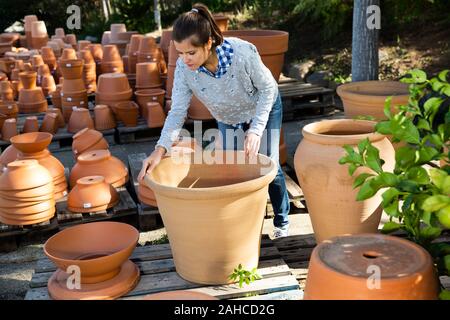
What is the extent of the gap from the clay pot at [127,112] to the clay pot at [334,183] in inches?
110

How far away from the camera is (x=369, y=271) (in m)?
1.71

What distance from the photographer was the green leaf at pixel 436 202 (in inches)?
65.2

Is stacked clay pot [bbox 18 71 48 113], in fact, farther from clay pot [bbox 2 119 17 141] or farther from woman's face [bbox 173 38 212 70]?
woman's face [bbox 173 38 212 70]

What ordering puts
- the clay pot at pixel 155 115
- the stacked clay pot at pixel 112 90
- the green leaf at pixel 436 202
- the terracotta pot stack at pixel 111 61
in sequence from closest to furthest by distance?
the green leaf at pixel 436 202
the clay pot at pixel 155 115
the stacked clay pot at pixel 112 90
the terracotta pot stack at pixel 111 61

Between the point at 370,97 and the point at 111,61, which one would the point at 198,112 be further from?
the point at 370,97

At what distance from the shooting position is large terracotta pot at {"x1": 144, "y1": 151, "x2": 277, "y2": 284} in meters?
2.30

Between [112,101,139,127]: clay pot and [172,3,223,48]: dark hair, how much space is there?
295cm

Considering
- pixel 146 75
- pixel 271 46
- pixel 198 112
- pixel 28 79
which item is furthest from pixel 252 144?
pixel 28 79

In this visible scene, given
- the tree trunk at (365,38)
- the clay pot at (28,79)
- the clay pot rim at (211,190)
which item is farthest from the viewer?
the clay pot at (28,79)

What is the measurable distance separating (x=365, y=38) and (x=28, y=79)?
11.6 ft

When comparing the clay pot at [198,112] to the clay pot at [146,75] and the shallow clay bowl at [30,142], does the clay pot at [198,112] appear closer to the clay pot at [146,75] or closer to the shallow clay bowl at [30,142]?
the clay pot at [146,75]

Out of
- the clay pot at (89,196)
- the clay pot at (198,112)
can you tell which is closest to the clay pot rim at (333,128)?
the clay pot at (89,196)

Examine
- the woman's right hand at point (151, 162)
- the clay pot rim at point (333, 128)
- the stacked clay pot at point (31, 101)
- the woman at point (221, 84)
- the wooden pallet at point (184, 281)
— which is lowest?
the wooden pallet at point (184, 281)
